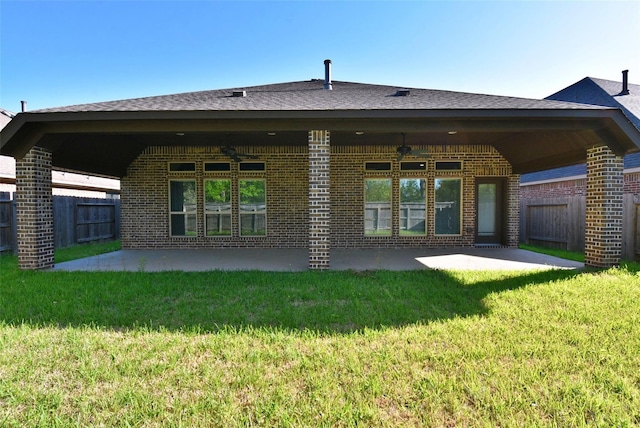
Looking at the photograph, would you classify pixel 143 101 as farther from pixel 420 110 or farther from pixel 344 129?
pixel 420 110

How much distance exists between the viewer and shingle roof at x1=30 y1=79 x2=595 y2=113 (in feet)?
19.6

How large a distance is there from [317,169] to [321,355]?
4007 millimetres

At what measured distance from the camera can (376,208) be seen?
381 inches

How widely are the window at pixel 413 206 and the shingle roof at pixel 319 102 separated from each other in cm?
278

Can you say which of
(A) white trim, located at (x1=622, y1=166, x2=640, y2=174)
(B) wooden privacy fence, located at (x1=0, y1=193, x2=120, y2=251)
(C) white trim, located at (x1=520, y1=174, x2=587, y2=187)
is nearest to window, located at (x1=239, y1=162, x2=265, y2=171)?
(B) wooden privacy fence, located at (x1=0, y1=193, x2=120, y2=251)

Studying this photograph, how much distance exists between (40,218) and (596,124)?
37.7 feet

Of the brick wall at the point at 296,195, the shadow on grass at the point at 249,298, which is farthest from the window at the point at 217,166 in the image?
the shadow on grass at the point at 249,298

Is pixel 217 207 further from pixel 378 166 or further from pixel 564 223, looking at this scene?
pixel 564 223

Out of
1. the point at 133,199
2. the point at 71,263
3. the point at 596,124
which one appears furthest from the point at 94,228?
the point at 596,124

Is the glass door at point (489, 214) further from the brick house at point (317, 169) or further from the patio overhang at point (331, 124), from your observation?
the patio overhang at point (331, 124)

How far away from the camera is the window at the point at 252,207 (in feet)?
32.2

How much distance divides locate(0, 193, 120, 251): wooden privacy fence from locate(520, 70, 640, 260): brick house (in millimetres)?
15714

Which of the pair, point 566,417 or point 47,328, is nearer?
point 566,417

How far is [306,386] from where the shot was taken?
2.49 m
